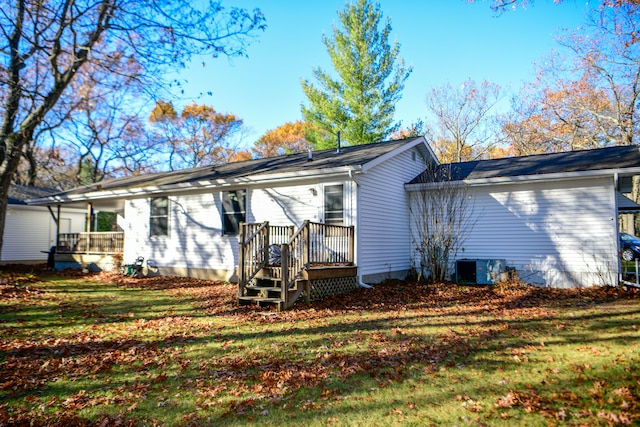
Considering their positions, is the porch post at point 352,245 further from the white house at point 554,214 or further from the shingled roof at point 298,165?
the white house at point 554,214

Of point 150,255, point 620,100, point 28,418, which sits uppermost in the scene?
point 620,100

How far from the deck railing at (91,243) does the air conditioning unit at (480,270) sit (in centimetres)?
1336

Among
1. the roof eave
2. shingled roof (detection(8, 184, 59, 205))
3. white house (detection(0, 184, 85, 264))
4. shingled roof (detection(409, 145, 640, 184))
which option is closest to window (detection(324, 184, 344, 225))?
the roof eave

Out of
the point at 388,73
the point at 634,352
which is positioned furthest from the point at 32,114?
the point at 388,73

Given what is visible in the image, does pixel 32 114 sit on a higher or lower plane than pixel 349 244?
higher

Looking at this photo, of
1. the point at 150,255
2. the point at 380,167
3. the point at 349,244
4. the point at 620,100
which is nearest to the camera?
the point at 349,244

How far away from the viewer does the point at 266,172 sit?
41.4ft

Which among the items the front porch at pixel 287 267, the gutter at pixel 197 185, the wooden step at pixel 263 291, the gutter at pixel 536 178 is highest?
the gutter at pixel 197 185

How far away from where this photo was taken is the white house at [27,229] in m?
20.3

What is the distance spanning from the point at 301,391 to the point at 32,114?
39.1 ft

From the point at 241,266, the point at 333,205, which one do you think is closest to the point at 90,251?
the point at 241,266

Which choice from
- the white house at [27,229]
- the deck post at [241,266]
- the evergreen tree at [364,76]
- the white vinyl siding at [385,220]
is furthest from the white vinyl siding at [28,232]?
the white vinyl siding at [385,220]

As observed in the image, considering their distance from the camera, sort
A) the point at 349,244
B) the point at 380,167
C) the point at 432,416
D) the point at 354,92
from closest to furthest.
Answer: the point at 432,416 → the point at 349,244 → the point at 380,167 → the point at 354,92

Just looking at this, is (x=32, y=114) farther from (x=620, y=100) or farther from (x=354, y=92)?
(x=620, y=100)
